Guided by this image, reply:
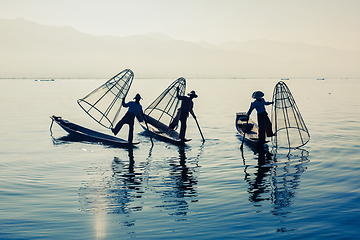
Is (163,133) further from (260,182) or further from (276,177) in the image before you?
(260,182)

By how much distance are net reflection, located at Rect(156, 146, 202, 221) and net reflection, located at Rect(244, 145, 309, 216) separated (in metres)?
2.05

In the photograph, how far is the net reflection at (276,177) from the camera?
9727 millimetres

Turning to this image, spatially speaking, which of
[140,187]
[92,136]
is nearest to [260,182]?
[140,187]

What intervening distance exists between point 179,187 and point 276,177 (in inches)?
154

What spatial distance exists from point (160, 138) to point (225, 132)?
603 centimetres

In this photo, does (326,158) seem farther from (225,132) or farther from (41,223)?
(41,223)

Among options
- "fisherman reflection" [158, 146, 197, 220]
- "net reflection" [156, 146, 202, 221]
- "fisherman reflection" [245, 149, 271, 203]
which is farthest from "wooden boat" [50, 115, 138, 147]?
"fisherman reflection" [245, 149, 271, 203]

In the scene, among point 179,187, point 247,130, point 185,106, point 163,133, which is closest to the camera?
point 179,187

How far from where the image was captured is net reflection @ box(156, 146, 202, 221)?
9203 mm

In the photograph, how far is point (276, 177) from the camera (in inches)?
478

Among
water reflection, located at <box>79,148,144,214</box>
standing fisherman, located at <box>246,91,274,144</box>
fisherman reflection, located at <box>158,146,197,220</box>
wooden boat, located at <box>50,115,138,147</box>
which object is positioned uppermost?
standing fisherman, located at <box>246,91,274,144</box>

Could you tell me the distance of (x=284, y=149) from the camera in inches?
673

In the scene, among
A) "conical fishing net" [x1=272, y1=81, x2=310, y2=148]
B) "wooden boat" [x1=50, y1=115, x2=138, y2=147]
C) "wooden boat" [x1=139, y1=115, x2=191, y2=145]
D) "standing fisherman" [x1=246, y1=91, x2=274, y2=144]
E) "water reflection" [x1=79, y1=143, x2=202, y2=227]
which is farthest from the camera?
"wooden boat" [x1=139, y1=115, x2=191, y2=145]

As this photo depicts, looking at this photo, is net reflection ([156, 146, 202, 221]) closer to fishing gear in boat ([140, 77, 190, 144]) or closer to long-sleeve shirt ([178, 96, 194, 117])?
long-sleeve shirt ([178, 96, 194, 117])
